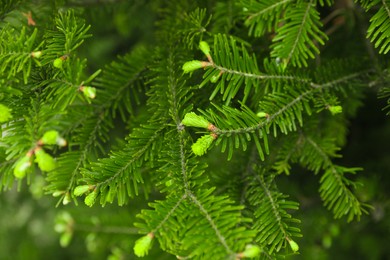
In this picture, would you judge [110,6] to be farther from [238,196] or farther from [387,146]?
[387,146]

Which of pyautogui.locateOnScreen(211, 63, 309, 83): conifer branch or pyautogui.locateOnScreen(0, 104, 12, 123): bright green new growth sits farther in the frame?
pyautogui.locateOnScreen(211, 63, 309, 83): conifer branch

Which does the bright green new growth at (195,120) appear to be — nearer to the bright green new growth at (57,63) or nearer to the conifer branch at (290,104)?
the conifer branch at (290,104)

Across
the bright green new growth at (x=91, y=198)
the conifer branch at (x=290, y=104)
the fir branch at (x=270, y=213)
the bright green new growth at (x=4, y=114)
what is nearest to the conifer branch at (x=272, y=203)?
the fir branch at (x=270, y=213)

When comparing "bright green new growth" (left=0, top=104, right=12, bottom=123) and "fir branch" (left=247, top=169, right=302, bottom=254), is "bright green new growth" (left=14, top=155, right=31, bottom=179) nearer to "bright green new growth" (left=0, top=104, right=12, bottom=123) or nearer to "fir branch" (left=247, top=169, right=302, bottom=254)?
"bright green new growth" (left=0, top=104, right=12, bottom=123)

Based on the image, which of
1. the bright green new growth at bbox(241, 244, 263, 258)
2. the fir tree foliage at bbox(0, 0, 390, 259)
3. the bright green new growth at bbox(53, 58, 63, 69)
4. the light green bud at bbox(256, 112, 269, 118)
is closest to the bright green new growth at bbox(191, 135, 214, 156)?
the fir tree foliage at bbox(0, 0, 390, 259)

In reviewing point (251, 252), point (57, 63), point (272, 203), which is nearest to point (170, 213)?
point (251, 252)

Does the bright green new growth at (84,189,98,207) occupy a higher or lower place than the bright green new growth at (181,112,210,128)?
lower

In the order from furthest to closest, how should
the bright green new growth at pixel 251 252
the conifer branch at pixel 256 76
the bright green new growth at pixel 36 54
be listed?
the conifer branch at pixel 256 76, the bright green new growth at pixel 36 54, the bright green new growth at pixel 251 252

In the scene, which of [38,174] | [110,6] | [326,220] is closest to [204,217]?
[326,220]

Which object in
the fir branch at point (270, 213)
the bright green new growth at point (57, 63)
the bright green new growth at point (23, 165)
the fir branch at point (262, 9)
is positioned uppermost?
the fir branch at point (262, 9)
